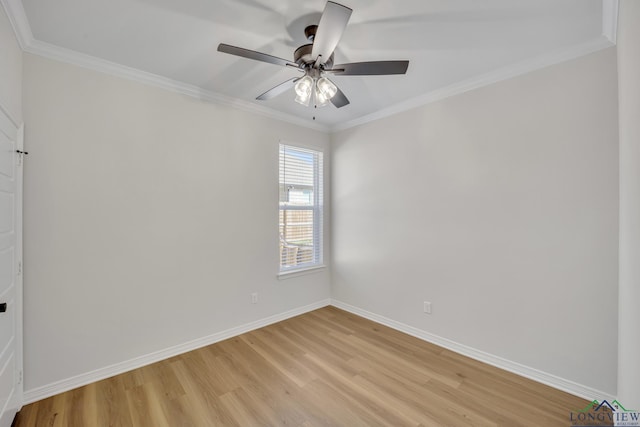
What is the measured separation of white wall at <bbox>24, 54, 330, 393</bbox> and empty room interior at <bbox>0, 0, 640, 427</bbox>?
0.02 meters

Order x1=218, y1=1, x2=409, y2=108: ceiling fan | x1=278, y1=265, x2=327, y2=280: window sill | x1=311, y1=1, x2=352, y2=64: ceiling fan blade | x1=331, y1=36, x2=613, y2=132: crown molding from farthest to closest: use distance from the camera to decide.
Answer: x1=278, y1=265, x2=327, y2=280: window sill → x1=331, y1=36, x2=613, y2=132: crown molding → x1=218, y1=1, x2=409, y2=108: ceiling fan → x1=311, y1=1, x2=352, y2=64: ceiling fan blade

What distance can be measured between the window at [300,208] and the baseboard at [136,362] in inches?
27.8

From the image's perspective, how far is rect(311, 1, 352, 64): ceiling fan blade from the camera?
1.30 m

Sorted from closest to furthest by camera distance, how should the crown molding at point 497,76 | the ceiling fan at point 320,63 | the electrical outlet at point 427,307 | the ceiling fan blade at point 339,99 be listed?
1. the ceiling fan at point 320,63
2. the crown molding at point 497,76
3. the ceiling fan blade at point 339,99
4. the electrical outlet at point 427,307

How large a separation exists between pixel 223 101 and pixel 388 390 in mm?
3113

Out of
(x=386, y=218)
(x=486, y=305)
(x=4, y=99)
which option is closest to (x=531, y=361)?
(x=486, y=305)

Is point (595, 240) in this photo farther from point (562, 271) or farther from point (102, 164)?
point (102, 164)

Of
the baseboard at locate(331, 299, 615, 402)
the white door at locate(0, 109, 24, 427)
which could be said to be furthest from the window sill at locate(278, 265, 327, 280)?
the white door at locate(0, 109, 24, 427)

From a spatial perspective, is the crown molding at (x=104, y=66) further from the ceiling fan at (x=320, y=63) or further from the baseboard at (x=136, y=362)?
the baseboard at (x=136, y=362)

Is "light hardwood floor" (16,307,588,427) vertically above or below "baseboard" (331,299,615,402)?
below

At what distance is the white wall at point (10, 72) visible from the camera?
1.53 metres

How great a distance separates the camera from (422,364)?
2.43 meters

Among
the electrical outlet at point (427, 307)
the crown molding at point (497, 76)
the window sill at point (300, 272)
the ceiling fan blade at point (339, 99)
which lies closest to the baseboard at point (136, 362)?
the window sill at point (300, 272)

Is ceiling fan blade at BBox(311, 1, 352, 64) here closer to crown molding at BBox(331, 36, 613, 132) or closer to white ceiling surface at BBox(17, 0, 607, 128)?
white ceiling surface at BBox(17, 0, 607, 128)
